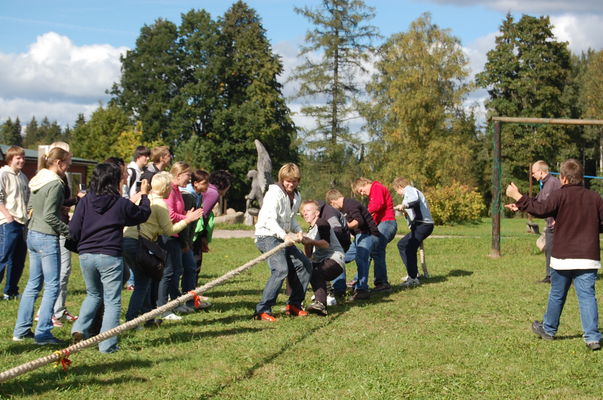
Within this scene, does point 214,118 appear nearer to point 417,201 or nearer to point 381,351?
point 417,201

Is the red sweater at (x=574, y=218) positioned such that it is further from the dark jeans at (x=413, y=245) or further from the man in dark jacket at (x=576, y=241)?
the dark jeans at (x=413, y=245)

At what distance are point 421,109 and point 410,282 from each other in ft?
115

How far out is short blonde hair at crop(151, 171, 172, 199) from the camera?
23.7ft

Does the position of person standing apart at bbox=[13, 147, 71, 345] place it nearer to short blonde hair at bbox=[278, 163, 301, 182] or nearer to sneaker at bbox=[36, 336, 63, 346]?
sneaker at bbox=[36, 336, 63, 346]

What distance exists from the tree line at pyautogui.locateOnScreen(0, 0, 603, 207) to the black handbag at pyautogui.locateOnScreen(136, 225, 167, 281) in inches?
1407

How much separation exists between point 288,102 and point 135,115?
13.1m

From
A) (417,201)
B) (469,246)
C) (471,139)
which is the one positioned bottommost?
(469,246)

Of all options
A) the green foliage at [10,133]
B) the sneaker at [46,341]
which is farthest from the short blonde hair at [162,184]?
the green foliage at [10,133]

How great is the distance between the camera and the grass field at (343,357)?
5.31m

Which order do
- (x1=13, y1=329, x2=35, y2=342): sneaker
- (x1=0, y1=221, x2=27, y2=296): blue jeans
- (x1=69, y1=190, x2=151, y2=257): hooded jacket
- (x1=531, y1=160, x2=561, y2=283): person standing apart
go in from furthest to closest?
(x1=531, y1=160, x2=561, y2=283): person standing apart
(x1=0, y1=221, x2=27, y2=296): blue jeans
(x1=13, y1=329, x2=35, y2=342): sneaker
(x1=69, y1=190, x2=151, y2=257): hooded jacket

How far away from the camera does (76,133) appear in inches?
2334

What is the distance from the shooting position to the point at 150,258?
23.1 ft

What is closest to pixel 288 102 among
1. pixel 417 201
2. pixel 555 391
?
pixel 417 201

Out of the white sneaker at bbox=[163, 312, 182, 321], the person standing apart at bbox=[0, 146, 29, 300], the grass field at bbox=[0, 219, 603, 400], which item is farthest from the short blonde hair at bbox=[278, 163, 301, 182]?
the person standing apart at bbox=[0, 146, 29, 300]
